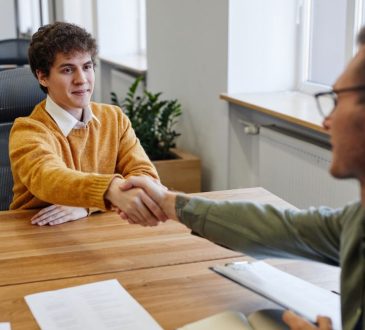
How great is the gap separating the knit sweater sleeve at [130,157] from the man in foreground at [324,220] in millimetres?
379

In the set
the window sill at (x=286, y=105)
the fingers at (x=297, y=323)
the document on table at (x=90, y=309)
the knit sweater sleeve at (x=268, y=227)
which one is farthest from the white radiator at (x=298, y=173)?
the fingers at (x=297, y=323)

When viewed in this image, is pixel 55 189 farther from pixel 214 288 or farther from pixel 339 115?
pixel 339 115

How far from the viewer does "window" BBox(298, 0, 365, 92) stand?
127 inches

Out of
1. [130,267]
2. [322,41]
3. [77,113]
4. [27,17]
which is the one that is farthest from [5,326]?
[27,17]

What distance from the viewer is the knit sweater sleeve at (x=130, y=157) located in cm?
209

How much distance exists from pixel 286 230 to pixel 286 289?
128mm

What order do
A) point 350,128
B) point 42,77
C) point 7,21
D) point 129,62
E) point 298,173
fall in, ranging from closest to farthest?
point 350,128 < point 42,77 < point 298,173 < point 129,62 < point 7,21

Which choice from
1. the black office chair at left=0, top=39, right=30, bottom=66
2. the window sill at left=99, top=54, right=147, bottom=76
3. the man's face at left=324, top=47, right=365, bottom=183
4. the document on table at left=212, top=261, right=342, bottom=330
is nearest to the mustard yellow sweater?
the document on table at left=212, top=261, right=342, bottom=330

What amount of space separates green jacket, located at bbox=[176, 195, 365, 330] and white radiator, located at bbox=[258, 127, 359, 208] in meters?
1.32

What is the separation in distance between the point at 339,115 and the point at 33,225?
3.57 feet

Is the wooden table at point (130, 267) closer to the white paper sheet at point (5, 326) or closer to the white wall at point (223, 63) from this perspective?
the white paper sheet at point (5, 326)

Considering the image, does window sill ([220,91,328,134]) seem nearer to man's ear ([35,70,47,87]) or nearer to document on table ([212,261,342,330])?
man's ear ([35,70,47,87])

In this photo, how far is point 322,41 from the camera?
341 centimetres

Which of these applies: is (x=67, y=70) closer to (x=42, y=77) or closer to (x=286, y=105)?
(x=42, y=77)
